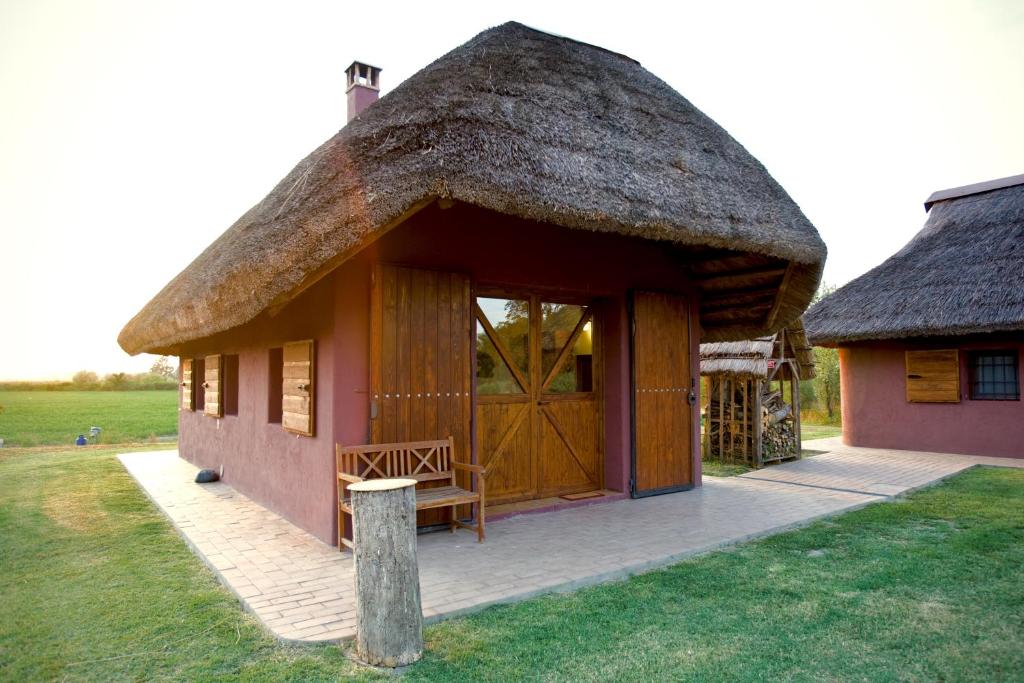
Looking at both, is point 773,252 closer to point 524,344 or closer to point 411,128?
point 524,344

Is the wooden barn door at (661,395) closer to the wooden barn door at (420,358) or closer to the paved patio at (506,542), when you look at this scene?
the paved patio at (506,542)

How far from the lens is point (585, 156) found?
488 cm

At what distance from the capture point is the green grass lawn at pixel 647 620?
9.02 feet

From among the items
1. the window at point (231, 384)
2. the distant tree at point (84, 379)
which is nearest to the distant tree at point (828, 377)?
the window at point (231, 384)

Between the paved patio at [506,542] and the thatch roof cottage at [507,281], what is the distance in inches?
18.3

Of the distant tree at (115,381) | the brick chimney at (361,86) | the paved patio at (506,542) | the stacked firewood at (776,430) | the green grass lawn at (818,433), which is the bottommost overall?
the green grass lawn at (818,433)

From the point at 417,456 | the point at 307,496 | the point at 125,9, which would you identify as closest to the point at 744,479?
the point at 417,456

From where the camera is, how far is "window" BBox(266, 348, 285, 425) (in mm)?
6559

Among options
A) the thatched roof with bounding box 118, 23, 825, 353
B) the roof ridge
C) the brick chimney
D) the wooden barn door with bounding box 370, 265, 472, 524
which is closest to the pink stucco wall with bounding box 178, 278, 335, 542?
the wooden barn door with bounding box 370, 265, 472, 524

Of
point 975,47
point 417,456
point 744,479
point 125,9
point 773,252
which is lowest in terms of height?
point 744,479

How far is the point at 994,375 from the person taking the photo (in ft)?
33.1

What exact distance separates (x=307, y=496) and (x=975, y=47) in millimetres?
10187

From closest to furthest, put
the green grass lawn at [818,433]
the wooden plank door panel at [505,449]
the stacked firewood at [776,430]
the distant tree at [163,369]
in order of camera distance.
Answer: the wooden plank door panel at [505,449]
the stacked firewood at [776,430]
the green grass lawn at [818,433]
the distant tree at [163,369]

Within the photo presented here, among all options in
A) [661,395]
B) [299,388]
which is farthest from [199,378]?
[661,395]
